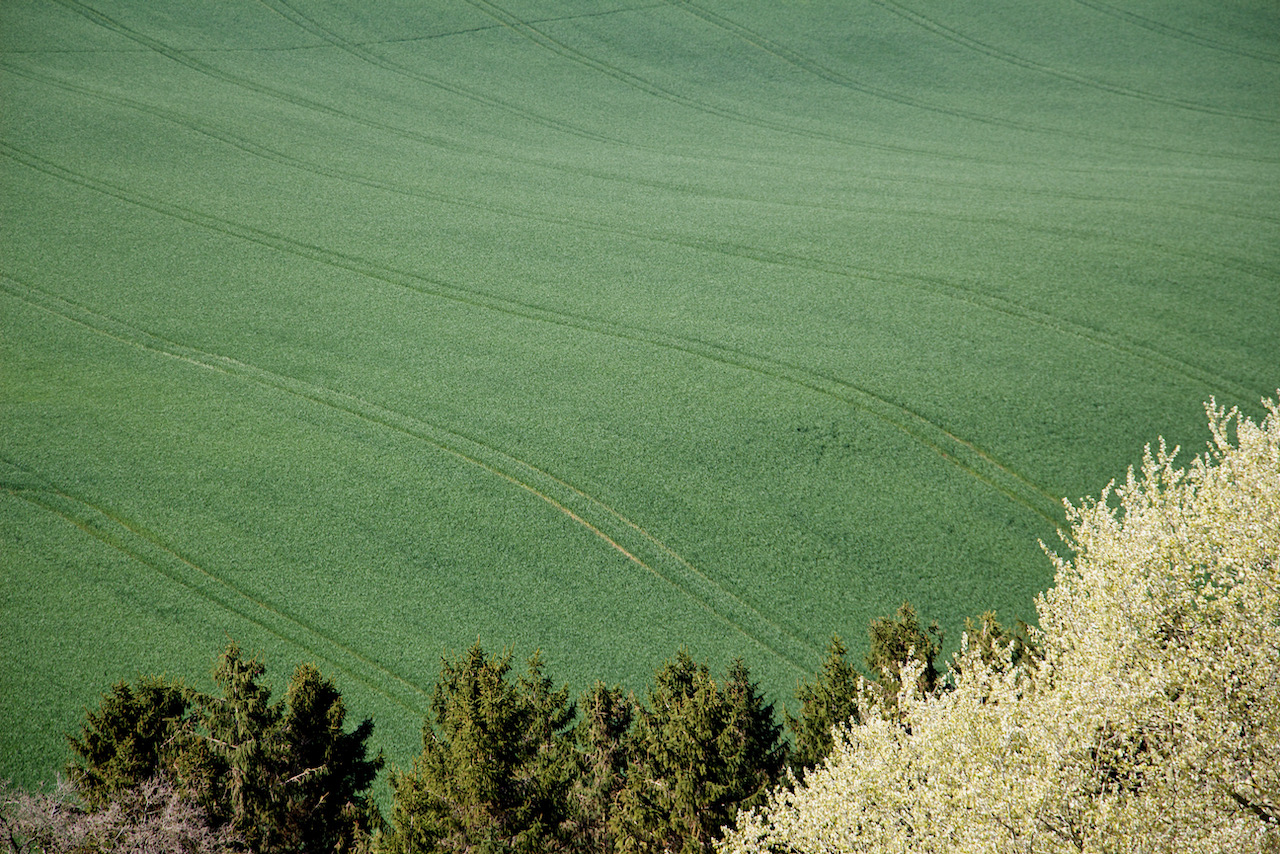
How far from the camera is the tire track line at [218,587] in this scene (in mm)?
18016

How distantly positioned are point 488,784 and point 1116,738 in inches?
316

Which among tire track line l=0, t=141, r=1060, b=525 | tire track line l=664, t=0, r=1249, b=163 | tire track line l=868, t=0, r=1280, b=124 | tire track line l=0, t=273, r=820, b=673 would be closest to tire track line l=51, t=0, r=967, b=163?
tire track line l=664, t=0, r=1249, b=163

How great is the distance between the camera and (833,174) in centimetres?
4097

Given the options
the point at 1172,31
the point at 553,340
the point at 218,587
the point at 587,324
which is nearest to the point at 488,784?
the point at 218,587

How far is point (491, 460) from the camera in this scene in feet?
76.6

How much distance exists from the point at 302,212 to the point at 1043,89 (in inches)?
1563

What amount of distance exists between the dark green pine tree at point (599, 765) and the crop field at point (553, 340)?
3.35 meters

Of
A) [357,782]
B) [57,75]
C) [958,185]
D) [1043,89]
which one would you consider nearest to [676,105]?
[958,185]

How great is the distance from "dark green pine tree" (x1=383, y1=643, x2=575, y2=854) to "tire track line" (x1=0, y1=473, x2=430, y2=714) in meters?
4.14

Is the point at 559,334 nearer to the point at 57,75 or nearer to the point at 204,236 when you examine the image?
the point at 204,236

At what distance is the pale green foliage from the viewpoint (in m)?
10.2

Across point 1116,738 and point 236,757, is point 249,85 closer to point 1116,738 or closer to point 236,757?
point 236,757

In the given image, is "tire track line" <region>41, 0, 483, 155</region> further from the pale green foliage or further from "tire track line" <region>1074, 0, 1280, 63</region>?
"tire track line" <region>1074, 0, 1280, 63</region>

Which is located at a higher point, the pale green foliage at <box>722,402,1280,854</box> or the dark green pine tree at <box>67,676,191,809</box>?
the pale green foliage at <box>722,402,1280,854</box>
